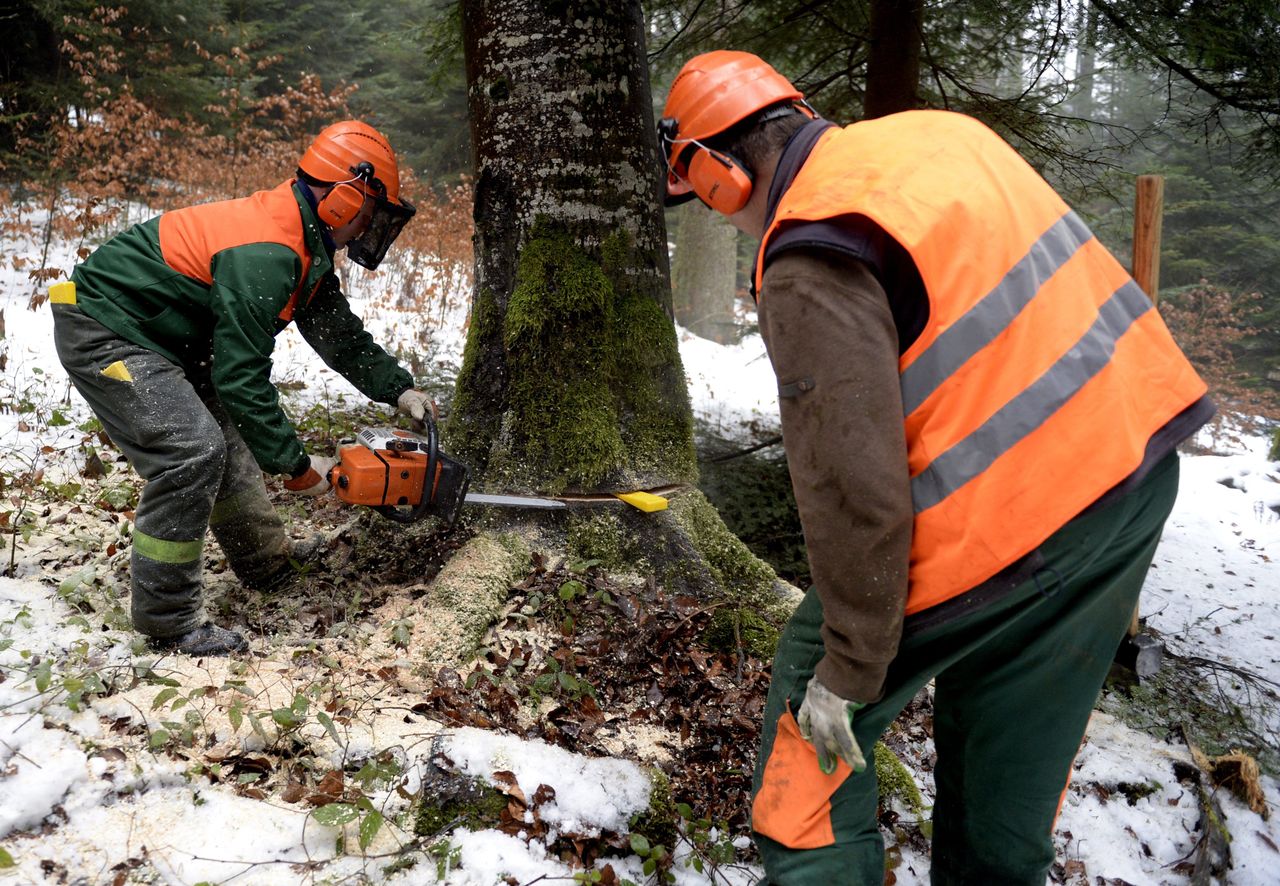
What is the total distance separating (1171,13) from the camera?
4.11m

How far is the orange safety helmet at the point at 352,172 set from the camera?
3.19 m

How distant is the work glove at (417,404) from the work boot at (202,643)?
1171mm

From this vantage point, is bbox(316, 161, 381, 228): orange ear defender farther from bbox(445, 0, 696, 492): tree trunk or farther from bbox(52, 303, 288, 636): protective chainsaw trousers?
bbox(52, 303, 288, 636): protective chainsaw trousers

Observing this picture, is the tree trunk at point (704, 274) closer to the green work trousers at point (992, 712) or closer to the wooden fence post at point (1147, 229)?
the wooden fence post at point (1147, 229)

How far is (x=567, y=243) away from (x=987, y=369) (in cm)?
227

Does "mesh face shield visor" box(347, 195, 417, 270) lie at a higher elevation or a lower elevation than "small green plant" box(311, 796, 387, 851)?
higher

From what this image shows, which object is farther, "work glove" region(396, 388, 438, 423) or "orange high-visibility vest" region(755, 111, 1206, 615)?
"work glove" region(396, 388, 438, 423)

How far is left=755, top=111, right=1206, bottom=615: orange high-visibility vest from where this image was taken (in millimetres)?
1534

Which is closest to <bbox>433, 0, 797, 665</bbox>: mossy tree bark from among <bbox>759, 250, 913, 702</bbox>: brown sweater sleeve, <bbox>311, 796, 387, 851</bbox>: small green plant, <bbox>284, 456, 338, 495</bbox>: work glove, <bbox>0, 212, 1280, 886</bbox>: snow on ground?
<bbox>284, 456, 338, 495</bbox>: work glove

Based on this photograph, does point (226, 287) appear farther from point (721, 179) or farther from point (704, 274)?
point (704, 274)

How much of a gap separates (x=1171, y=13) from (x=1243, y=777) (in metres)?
3.70

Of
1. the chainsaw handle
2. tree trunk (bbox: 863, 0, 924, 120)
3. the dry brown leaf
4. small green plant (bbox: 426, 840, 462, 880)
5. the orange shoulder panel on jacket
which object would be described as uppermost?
tree trunk (bbox: 863, 0, 924, 120)

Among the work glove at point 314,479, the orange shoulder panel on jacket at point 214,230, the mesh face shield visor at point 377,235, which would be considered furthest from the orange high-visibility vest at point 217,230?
the work glove at point 314,479

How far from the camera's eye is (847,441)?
1.54m
